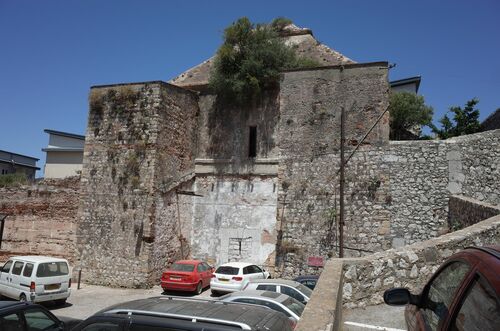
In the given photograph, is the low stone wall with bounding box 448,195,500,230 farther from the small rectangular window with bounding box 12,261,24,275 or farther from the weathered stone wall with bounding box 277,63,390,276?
the small rectangular window with bounding box 12,261,24,275

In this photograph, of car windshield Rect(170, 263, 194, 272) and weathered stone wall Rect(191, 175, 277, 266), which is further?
weathered stone wall Rect(191, 175, 277, 266)

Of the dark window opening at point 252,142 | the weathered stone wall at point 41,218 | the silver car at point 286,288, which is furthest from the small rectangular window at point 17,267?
the dark window opening at point 252,142

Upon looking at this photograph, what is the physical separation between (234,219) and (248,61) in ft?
22.3

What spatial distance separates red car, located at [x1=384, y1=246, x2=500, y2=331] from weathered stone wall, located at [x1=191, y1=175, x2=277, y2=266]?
522 inches

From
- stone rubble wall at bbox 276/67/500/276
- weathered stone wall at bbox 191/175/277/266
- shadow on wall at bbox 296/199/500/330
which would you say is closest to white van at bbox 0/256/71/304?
weathered stone wall at bbox 191/175/277/266

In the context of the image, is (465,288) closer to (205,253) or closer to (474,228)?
(474,228)

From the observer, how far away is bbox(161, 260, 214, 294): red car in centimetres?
1493

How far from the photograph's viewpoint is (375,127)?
15.0m

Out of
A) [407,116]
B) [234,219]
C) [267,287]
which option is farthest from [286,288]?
[407,116]

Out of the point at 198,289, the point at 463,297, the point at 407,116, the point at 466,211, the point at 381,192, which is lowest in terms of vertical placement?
the point at 198,289

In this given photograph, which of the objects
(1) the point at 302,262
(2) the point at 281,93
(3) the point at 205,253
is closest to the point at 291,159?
(2) the point at 281,93

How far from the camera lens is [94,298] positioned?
14.8 metres

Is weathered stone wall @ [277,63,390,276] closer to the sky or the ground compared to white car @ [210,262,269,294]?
closer to the sky

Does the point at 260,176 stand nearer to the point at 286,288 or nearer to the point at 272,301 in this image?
the point at 286,288
